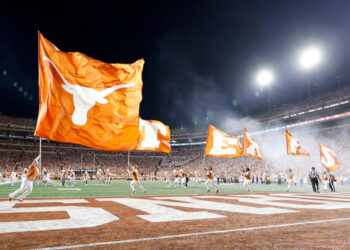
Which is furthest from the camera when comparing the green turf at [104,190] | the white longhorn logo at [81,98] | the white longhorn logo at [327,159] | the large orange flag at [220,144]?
the white longhorn logo at [327,159]

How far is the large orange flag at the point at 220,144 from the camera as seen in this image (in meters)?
19.4

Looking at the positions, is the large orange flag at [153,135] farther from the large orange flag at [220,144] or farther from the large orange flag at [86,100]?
the large orange flag at [86,100]

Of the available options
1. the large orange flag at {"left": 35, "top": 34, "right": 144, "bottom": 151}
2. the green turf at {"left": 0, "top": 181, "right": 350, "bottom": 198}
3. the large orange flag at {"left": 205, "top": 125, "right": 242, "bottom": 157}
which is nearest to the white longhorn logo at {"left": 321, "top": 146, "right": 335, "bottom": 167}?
the green turf at {"left": 0, "top": 181, "right": 350, "bottom": 198}

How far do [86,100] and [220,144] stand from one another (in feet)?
45.7

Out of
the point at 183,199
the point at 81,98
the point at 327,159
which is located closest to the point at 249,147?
the point at 327,159

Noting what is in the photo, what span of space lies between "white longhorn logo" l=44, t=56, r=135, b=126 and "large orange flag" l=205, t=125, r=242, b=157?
1235 cm

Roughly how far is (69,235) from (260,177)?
1684 inches

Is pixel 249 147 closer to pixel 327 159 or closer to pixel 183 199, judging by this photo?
pixel 327 159

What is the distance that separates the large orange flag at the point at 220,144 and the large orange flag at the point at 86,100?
11.4 metres

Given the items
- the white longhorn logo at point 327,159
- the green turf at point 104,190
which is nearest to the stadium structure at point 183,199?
the green turf at point 104,190

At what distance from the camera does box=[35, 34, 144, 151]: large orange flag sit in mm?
6766

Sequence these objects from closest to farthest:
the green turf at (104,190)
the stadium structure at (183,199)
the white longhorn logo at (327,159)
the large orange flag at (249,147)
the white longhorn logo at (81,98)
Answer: the stadium structure at (183,199) → the white longhorn logo at (81,98) → the green turf at (104,190) → the large orange flag at (249,147) → the white longhorn logo at (327,159)

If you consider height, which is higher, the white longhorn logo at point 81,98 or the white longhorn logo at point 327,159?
the white longhorn logo at point 81,98

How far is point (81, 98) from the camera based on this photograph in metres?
7.65
